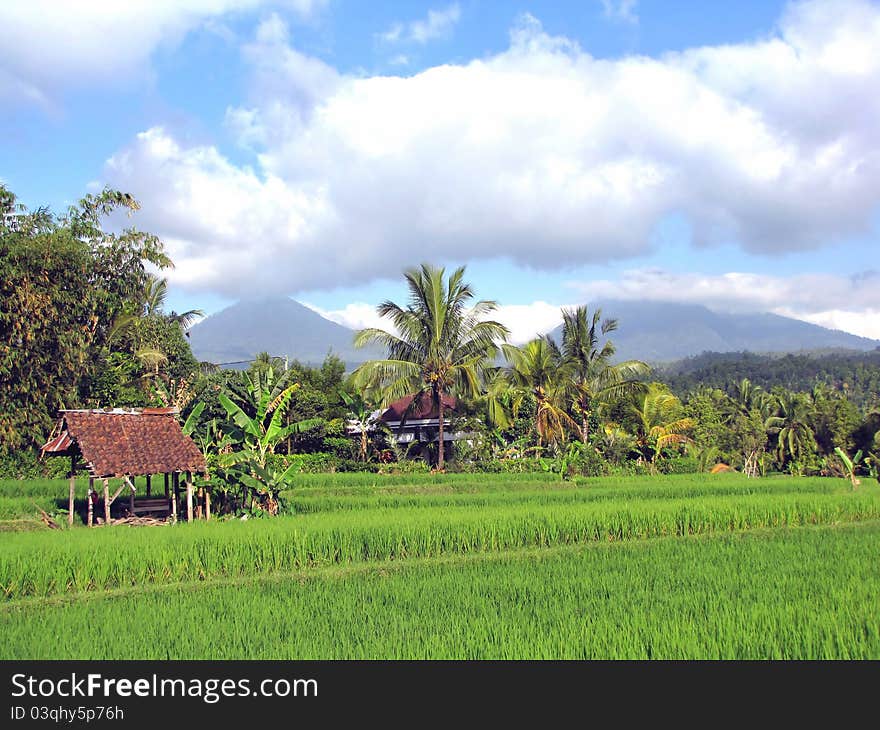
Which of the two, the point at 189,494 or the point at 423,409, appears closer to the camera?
the point at 189,494

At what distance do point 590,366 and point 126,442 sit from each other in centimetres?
1712

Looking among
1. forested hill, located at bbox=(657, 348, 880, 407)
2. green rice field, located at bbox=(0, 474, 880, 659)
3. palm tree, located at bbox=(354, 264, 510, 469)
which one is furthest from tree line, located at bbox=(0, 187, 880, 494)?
forested hill, located at bbox=(657, 348, 880, 407)

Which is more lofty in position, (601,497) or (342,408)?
(342,408)

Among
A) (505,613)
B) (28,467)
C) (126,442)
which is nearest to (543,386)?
(126,442)

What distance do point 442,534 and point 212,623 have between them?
16.3ft

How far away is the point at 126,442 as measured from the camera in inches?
513

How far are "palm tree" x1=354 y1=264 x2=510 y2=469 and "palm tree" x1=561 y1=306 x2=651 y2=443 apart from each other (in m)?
4.41

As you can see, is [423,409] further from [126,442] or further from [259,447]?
[126,442]

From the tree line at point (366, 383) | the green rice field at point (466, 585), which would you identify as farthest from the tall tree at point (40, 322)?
the green rice field at point (466, 585)

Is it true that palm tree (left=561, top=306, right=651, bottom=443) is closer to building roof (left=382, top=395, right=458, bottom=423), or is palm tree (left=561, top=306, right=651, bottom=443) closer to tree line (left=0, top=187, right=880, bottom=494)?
tree line (left=0, top=187, right=880, bottom=494)

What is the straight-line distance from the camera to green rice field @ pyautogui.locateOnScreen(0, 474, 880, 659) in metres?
5.45
